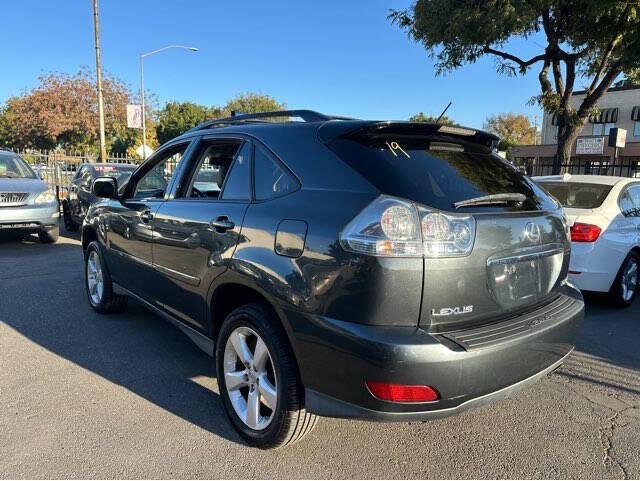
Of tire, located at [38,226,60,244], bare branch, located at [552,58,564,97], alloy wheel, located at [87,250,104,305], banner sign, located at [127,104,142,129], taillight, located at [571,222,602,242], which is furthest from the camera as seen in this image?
banner sign, located at [127,104,142,129]

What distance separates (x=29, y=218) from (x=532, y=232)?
903cm

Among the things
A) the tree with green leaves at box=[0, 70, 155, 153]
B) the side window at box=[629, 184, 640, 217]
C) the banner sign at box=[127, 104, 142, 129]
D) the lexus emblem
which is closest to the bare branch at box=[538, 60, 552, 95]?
the side window at box=[629, 184, 640, 217]

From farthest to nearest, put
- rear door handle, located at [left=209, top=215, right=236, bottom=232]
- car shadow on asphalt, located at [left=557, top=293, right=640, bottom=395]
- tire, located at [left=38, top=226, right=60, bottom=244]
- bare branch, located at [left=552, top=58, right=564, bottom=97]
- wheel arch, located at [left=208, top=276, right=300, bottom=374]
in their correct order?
bare branch, located at [left=552, top=58, right=564, bottom=97] → tire, located at [left=38, top=226, right=60, bottom=244] → car shadow on asphalt, located at [left=557, top=293, right=640, bottom=395] → rear door handle, located at [left=209, top=215, right=236, bottom=232] → wheel arch, located at [left=208, top=276, right=300, bottom=374]

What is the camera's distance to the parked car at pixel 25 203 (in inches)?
348

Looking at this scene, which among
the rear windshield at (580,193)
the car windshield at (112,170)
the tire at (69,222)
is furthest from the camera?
the tire at (69,222)

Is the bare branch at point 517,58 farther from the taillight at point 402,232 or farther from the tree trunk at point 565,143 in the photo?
the taillight at point 402,232

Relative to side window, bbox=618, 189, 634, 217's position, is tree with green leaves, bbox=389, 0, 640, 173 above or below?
above

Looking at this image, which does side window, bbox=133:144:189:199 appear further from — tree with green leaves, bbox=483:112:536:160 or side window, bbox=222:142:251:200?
tree with green leaves, bbox=483:112:536:160

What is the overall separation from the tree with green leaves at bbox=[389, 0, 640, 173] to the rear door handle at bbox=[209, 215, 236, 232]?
836 centimetres

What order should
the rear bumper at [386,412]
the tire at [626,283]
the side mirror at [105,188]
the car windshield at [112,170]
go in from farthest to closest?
the car windshield at [112,170], the tire at [626,283], the side mirror at [105,188], the rear bumper at [386,412]

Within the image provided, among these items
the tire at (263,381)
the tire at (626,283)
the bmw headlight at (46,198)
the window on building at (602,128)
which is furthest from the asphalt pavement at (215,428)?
the window on building at (602,128)

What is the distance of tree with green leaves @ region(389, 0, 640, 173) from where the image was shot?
9.02 meters

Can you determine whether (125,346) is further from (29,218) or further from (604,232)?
(29,218)

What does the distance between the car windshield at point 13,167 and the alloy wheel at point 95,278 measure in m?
5.66
